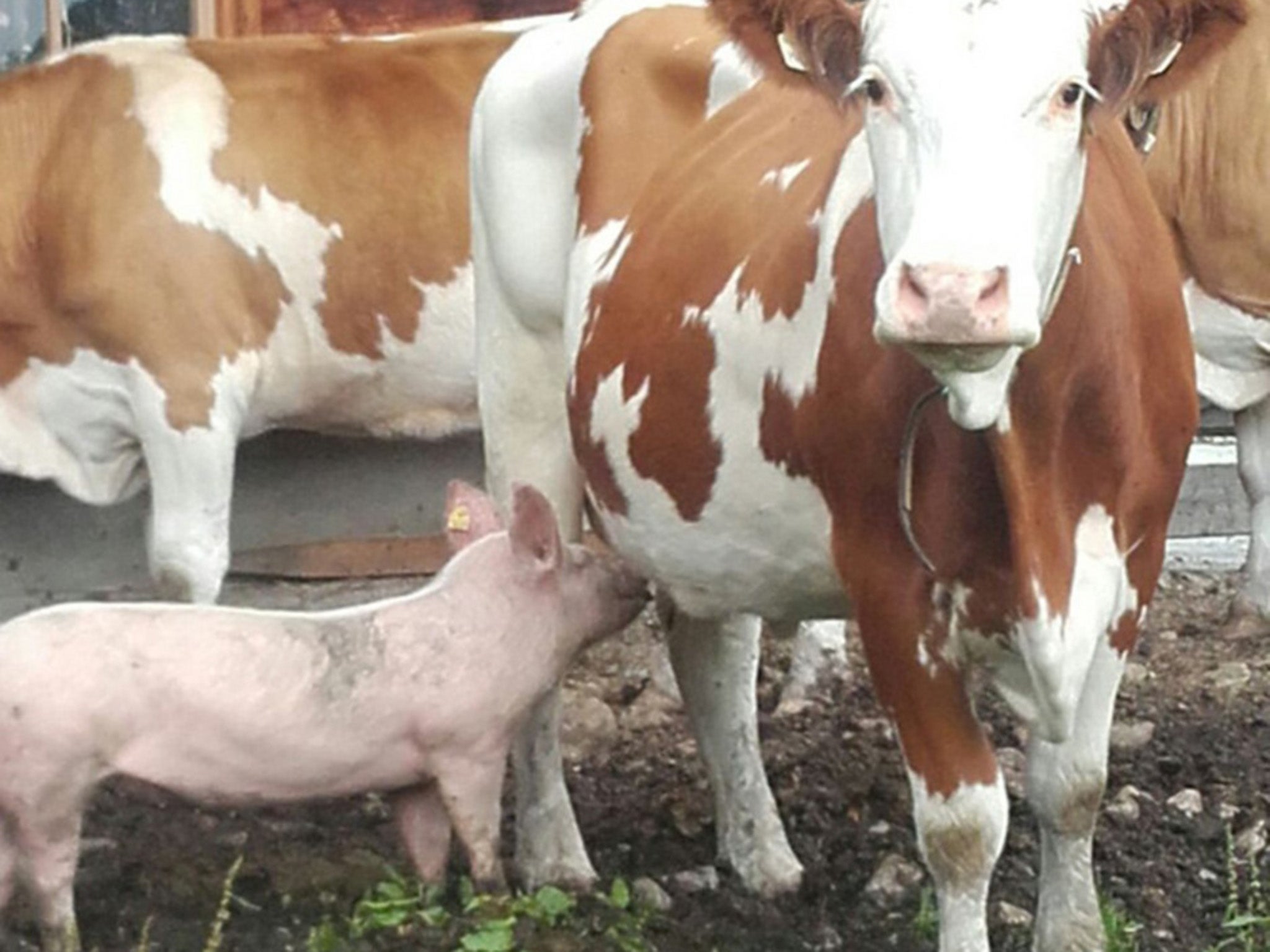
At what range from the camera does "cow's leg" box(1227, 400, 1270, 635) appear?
7258 millimetres

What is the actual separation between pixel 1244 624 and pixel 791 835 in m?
2.31

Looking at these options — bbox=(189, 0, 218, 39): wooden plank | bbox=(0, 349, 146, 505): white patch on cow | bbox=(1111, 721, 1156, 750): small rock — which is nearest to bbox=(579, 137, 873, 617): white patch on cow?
bbox=(1111, 721, 1156, 750): small rock

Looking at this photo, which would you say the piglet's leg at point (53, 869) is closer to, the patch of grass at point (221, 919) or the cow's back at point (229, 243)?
the patch of grass at point (221, 919)

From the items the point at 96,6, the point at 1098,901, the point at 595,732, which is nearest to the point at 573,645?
the point at 1098,901

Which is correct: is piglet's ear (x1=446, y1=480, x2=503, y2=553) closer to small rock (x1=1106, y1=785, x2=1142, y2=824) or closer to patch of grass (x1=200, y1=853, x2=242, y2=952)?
patch of grass (x1=200, y1=853, x2=242, y2=952)

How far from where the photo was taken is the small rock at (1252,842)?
18.2 feet

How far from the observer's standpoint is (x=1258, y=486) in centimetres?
727

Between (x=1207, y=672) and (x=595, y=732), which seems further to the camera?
(x=1207, y=672)

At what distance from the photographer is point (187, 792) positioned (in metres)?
4.77

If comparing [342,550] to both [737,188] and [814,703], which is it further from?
[737,188]

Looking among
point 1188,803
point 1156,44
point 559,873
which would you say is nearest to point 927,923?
point 559,873

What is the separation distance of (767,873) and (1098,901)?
800mm

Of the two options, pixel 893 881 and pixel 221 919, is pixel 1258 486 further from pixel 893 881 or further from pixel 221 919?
pixel 221 919

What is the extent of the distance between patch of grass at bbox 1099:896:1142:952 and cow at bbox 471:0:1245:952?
0.10m
